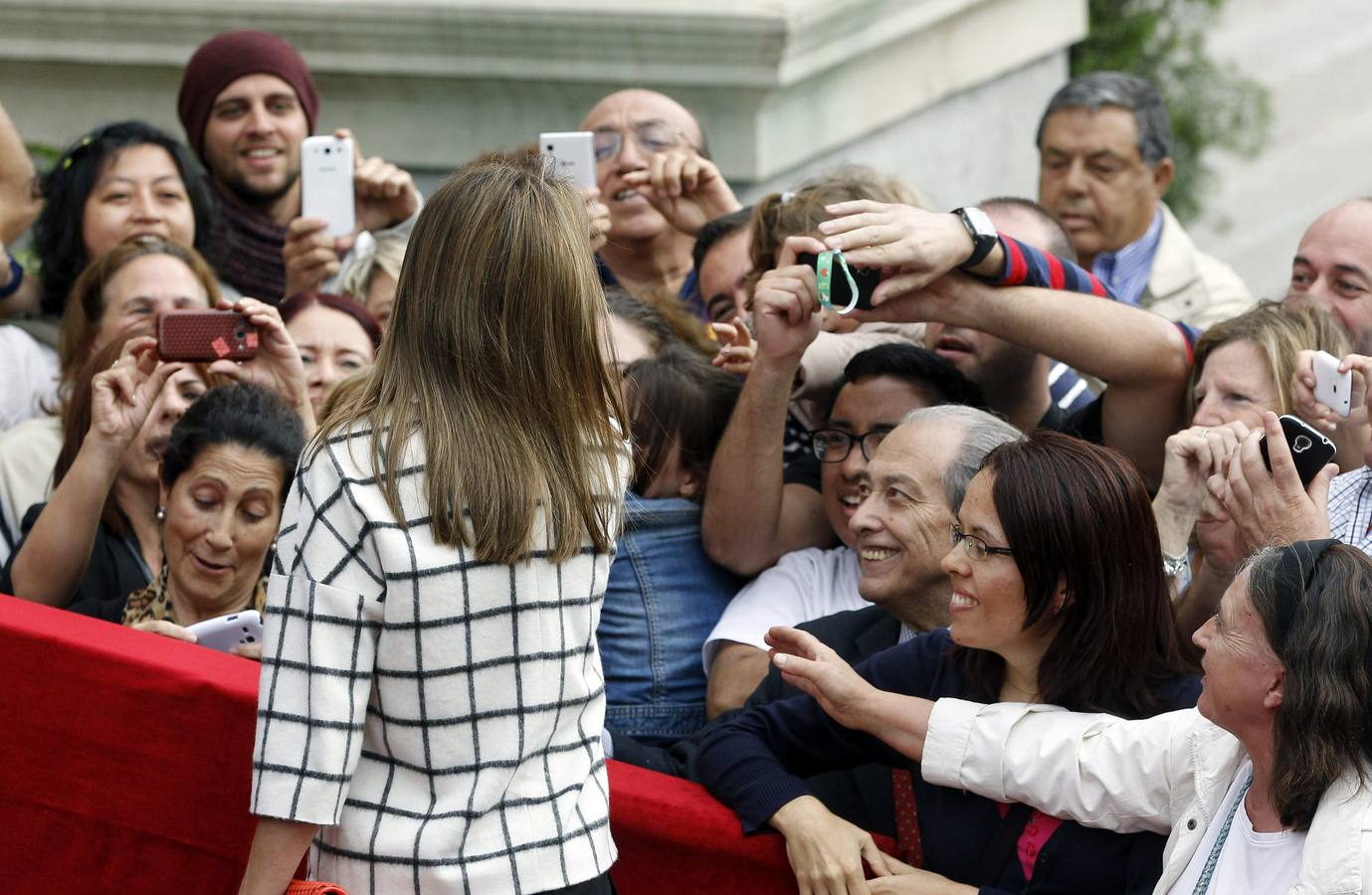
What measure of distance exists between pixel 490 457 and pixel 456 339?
0.53 feet

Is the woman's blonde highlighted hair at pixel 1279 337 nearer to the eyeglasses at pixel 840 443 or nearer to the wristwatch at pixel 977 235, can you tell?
the wristwatch at pixel 977 235

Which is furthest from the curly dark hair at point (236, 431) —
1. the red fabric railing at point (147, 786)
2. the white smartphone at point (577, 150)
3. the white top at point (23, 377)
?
the white smartphone at point (577, 150)

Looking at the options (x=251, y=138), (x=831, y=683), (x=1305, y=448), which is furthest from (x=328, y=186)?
(x=1305, y=448)

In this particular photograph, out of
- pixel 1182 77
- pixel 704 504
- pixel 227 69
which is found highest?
pixel 1182 77

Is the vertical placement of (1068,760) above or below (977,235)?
below

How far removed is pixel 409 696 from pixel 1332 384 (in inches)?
68.7

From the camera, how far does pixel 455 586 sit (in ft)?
7.49

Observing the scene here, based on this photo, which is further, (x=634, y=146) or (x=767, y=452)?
(x=634, y=146)

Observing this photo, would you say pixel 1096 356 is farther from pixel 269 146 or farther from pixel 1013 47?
pixel 1013 47

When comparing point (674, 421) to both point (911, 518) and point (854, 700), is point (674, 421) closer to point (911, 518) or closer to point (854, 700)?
point (911, 518)

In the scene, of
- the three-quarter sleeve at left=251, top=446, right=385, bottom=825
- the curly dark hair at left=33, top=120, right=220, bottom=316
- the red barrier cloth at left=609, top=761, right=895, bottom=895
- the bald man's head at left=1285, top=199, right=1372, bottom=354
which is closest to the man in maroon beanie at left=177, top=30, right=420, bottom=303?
the curly dark hair at left=33, top=120, right=220, bottom=316

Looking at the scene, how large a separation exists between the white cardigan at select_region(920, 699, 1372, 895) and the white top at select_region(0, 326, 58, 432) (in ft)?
8.67

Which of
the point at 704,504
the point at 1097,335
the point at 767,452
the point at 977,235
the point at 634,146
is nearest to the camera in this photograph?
the point at 977,235

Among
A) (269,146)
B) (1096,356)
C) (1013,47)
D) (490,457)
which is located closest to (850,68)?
(1013,47)
